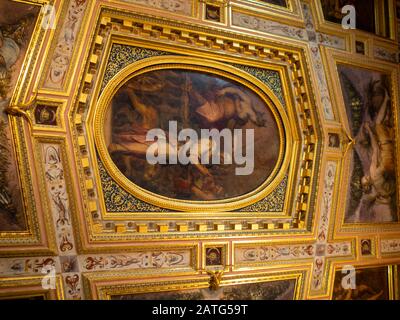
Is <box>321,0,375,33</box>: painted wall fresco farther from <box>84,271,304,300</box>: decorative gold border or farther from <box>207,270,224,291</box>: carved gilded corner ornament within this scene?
<box>207,270,224,291</box>: carved gilded corner ornament

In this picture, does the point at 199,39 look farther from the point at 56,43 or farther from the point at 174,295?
the point at 174,295

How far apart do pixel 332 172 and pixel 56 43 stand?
4987 millimetres

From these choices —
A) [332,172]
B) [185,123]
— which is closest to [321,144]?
[332,172]

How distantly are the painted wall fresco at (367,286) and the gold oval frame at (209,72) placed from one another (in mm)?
2281

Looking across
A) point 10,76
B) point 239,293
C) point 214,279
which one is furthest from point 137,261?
point 10,76

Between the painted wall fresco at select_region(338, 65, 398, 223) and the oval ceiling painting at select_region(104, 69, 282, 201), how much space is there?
1589 mm

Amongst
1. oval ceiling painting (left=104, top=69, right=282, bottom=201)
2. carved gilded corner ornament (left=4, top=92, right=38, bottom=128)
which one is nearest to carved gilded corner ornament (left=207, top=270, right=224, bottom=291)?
oval ceiling painting (left=104, top=69, right=282, bottom=201)

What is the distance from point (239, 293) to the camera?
6160mm

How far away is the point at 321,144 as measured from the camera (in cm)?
672

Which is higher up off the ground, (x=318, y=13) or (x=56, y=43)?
(x=318, y=13)

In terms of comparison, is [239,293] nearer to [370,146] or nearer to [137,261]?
[137,261]

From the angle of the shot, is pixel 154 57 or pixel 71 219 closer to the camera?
pixel 71 219

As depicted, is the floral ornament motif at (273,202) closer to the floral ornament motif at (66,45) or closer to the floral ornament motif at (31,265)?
the floral ornament motif at (31,265)

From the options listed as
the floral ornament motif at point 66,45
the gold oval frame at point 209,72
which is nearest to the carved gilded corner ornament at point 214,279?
the gold oval frame at point 209,72
